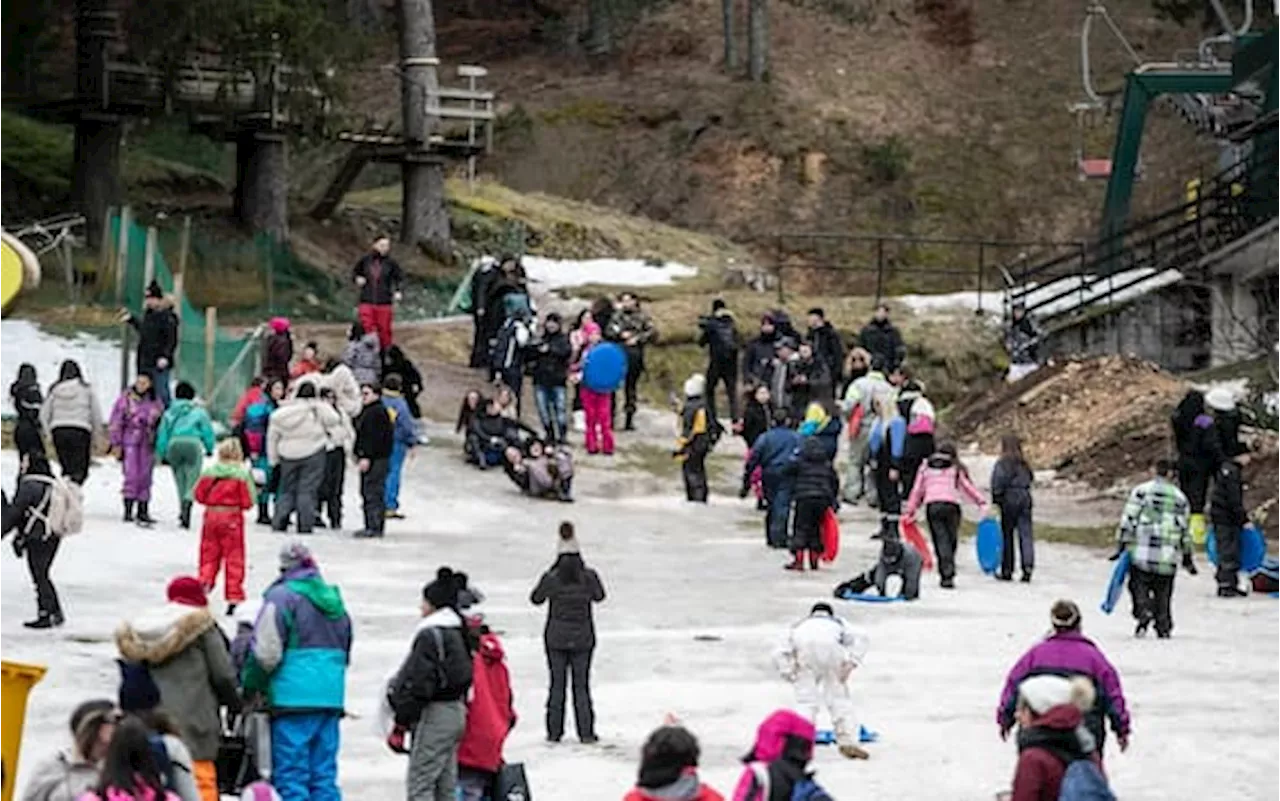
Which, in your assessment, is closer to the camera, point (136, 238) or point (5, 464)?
point (5, 464)

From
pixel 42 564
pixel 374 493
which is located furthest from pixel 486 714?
pixel 374 493

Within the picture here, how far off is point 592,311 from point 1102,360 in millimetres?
7232


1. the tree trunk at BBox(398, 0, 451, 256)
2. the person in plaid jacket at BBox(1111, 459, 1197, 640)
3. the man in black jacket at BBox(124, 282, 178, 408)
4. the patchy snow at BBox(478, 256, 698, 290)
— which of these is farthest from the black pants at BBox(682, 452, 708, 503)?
the tree trunk at BBox(398, 0, 451, 256)

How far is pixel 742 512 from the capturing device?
102 feet

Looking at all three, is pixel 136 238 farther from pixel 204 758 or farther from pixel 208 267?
pixel 204 758

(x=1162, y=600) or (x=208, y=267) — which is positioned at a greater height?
(x=208, y=267)

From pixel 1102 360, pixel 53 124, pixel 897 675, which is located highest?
pixel 53 124

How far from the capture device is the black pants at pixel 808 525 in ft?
85.7

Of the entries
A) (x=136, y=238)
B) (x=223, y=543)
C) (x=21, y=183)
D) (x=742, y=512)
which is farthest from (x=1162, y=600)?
(x=21, y=183)

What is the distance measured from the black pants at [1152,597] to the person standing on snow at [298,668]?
9616 millimetres

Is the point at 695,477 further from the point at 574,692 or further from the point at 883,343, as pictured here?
the point at 574,692

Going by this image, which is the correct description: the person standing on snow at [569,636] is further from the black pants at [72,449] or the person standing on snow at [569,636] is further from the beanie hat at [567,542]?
the black pants at [72,449]

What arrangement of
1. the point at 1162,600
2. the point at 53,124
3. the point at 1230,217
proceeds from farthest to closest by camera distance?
the point at 53,124 → the point at 1230,217 → the point at 1162,600

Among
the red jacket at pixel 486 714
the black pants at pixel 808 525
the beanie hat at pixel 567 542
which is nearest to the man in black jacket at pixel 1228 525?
the black pants at pixel 808 525
